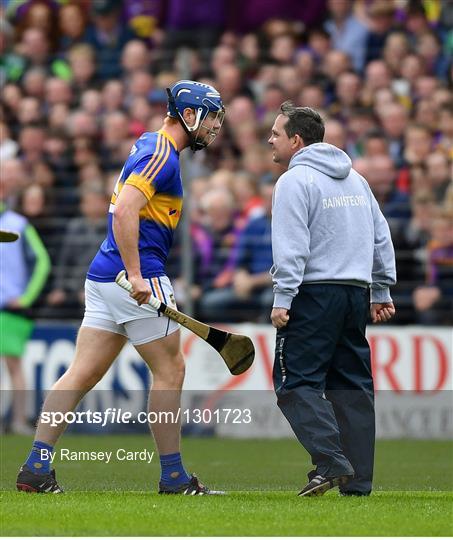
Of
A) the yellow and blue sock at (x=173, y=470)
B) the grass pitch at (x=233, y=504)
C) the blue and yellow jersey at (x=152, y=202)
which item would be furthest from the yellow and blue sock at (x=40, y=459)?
the blue and yellow jersey at (x=152, y=202)

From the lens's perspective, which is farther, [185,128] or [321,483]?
[185,128]

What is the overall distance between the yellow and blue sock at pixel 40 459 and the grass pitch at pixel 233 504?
0.18 metres

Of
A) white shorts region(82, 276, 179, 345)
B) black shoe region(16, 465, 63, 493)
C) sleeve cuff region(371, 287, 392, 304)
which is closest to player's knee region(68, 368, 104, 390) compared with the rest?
white shorts region(82, 276, 179, 345)

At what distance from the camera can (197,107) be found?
812 centimetres

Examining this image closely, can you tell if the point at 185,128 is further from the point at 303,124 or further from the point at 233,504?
the point at 233,504

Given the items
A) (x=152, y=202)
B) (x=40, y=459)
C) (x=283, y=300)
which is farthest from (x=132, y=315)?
(x=40, y=459)

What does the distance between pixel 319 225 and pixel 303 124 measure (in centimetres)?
61

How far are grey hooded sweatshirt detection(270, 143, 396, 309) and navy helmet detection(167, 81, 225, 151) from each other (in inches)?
19.9

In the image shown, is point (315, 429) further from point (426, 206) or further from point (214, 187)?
point (214, 187)

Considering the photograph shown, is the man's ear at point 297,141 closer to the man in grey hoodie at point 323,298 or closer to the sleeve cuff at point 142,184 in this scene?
the man in grey hoodie at point 323,298

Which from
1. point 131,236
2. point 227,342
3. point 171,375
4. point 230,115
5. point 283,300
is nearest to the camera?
point 131,236

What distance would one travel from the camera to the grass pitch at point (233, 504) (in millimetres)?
6516

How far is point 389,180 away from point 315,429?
7582mm

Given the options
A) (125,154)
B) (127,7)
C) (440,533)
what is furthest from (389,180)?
(440,533)
